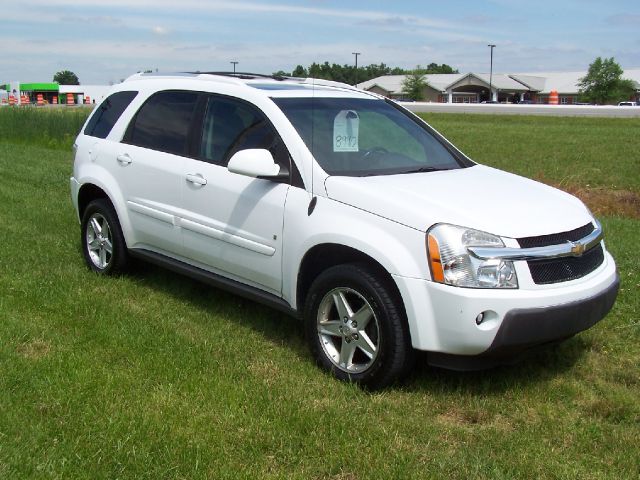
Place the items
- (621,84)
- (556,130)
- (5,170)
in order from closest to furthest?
(5,170)
(556,130)
(621,84)

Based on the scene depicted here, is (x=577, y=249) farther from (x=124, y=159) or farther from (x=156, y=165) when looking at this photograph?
(x=124, y=159)

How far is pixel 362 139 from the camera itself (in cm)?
524

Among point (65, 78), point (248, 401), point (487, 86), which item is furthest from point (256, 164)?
point (65, 78)

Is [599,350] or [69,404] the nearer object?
[69,404]

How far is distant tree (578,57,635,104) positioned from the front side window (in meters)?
95.0

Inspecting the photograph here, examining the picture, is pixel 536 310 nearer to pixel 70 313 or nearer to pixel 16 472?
pixel 16 472

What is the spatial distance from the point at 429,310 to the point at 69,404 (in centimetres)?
202

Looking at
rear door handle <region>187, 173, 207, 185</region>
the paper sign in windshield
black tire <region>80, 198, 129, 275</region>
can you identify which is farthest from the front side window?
black tire <region>80, 198, 129, 275</region>

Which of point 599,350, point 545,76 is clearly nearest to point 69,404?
point 599,350

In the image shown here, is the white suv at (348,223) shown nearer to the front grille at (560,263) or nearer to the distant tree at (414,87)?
the front grille at (560,263)

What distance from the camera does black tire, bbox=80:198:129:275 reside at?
652 centimetres

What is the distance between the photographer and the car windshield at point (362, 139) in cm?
496

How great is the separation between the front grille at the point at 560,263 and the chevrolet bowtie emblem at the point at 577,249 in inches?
1.3

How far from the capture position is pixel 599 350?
518 cm
